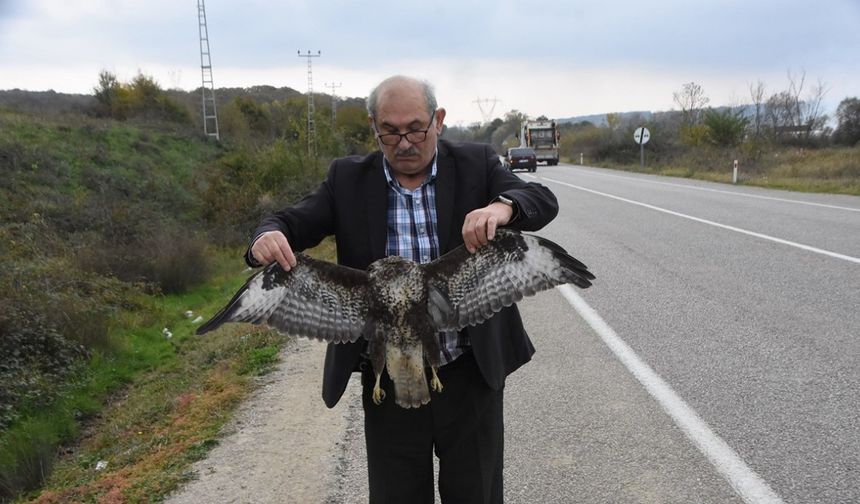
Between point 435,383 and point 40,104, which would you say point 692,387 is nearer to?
point 435,383

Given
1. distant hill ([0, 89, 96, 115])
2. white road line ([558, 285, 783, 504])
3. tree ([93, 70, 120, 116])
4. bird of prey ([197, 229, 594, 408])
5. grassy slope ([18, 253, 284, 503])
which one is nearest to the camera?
bird of prey ([197, 229, 594, 408])

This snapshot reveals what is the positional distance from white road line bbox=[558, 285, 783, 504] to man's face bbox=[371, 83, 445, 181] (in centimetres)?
252

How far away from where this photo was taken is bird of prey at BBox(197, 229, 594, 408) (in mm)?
2391

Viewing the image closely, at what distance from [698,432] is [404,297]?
2.62 metres

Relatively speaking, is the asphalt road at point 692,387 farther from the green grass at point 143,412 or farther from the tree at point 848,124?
the tree at point 848,124

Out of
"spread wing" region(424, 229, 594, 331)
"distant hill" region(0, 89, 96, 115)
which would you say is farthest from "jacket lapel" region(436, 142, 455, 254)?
"distant hill" region(0, 89, 96, 115)

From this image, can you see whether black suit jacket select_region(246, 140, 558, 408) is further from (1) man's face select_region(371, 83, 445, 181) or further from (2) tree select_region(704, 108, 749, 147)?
(2) tree select_region(704, 108, 749, 147)

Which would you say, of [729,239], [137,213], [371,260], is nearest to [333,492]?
[371,260]

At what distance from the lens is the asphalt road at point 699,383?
3.49 m

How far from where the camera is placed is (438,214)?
2430 mm

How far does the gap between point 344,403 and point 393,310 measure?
2.61m

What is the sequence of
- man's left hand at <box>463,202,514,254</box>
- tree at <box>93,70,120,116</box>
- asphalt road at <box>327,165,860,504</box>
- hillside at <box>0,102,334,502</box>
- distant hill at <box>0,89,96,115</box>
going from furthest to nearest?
tree at <box>93,70,120,116</box> < distant hill at <box>0,89,96,115</box> < hillside at <box>0,102,334,502</box> < asphalt road at <box>327,165,860,504</box> < man's left hand at <box>463,202,514,254</box>

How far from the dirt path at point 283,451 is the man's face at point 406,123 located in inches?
81.1

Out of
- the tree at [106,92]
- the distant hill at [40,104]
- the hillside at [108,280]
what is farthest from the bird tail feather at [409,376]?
the tree at [106,92]
